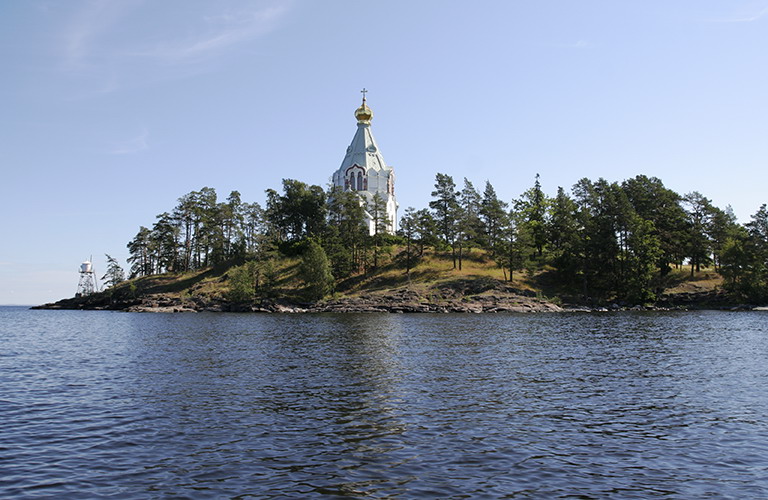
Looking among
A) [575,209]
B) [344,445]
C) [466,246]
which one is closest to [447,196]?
[466,246]

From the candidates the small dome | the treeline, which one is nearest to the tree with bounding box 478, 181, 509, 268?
the treeline

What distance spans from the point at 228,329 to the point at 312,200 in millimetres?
65768

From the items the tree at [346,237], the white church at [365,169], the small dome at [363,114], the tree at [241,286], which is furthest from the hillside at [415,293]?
the small dome at [363,114]

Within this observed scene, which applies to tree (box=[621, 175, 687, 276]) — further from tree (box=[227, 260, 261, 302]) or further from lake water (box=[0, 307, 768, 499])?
tree (box=[227, 260, 261, 302])

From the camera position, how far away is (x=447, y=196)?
359ft

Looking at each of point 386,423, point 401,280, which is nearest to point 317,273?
point 401,280

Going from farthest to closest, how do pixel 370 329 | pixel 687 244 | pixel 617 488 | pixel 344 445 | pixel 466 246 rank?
pixel 466 246, pixel 687 244, pixel 370 329, pixel 344 445, pixel 617 488

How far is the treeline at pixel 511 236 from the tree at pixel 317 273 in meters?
0.19

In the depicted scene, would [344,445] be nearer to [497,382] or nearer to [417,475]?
[417,475]

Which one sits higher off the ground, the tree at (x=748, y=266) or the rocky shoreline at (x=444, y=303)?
the tree at (x=748, y=266)

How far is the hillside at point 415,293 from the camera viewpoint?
90.3 metres

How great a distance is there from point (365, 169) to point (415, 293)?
44545 mm

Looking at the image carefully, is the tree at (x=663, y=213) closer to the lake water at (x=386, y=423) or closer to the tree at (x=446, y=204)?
the tree at (x=446, y=204)

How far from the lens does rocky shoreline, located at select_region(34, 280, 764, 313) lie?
88.1 meters
